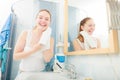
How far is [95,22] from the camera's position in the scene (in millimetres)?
925

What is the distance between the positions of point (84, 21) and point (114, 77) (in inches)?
17.2

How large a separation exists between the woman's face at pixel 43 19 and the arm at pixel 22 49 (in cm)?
14

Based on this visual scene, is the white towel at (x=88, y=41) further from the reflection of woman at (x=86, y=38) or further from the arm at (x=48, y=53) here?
the arm at (x=48, y=53)

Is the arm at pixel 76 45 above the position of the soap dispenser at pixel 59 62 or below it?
above

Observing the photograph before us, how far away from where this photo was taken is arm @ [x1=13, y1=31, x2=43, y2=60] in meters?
1.25

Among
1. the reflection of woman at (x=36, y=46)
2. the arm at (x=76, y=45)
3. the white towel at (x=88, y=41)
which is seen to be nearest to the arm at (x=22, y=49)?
the reflection of woman at (x=36, y=46)

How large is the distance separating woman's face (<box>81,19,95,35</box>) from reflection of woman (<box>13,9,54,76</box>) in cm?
38

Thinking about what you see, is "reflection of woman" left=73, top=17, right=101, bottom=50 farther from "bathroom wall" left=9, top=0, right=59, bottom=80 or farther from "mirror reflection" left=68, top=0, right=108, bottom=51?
"bathroom wall" left=9, top=0, right=59, bottom=80

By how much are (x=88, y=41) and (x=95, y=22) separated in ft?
0.42

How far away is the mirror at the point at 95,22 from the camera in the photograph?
2.49ft

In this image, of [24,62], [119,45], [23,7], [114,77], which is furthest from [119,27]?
[23,7]

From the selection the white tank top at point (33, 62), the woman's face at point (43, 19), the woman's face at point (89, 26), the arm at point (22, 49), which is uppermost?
the woman's face at point (43, 19)

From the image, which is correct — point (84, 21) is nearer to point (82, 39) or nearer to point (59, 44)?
point (82, 39)

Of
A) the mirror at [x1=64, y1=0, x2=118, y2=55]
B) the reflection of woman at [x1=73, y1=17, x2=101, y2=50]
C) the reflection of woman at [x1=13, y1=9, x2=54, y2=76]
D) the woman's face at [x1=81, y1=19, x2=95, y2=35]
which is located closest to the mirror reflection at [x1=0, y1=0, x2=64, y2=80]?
the reflection of woman at [x1=13, y1=9, x2=54, y2=76]
